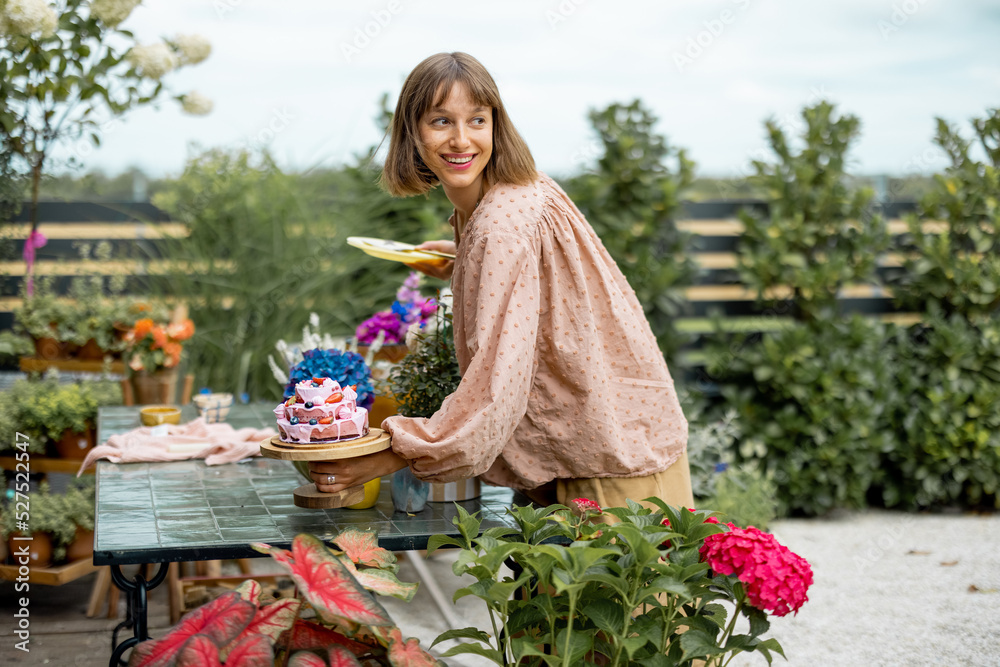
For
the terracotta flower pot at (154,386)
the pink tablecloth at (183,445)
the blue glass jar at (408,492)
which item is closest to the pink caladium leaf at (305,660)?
the blue glass jar at (408,492)

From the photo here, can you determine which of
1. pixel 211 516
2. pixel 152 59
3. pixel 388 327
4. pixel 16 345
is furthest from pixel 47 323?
pixel 211 516

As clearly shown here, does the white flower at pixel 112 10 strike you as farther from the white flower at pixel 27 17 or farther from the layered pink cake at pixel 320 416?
the layered pink cake at pixel 320 416

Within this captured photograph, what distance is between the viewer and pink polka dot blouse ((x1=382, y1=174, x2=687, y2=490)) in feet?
5.74

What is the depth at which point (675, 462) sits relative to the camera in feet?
6.86

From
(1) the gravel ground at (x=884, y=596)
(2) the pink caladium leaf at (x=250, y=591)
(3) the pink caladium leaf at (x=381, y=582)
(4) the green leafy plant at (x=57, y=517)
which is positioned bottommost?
(1) the gravel ground at (x=884, y=596)

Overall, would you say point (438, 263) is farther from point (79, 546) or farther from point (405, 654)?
point (79, 546)

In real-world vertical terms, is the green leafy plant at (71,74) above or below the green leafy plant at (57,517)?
above

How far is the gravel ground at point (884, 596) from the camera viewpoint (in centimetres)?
304

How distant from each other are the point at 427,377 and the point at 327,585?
2.43 ft

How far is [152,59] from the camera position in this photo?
3.48 meters

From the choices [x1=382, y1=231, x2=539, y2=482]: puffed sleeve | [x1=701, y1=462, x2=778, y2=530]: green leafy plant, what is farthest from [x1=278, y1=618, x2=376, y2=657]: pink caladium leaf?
[x1=701, y1=462, x2=778, y2=530]: green leafy plant

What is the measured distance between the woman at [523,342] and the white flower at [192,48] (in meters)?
Result: 2.04

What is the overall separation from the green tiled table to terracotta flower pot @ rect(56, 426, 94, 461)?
110 centimetres

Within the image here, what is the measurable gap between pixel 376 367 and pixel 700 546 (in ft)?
4.08
